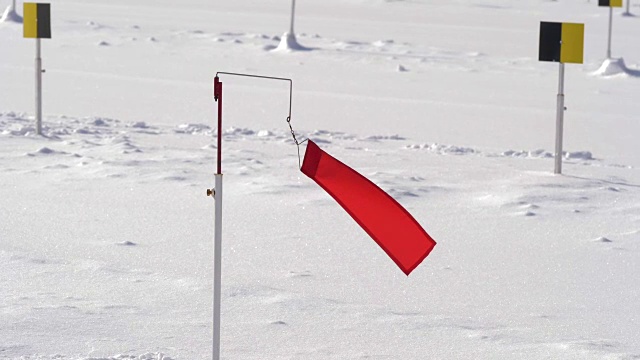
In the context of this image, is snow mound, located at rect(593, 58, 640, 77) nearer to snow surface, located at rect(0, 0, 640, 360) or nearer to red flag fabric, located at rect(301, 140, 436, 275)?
snow surface, located at rect(0, 0, 640, 360)

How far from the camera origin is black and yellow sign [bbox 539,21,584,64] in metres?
8.88

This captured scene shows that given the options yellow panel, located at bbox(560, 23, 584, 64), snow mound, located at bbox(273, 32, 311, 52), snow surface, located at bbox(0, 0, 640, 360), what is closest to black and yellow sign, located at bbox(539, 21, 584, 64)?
yellow panel, located at bbox(560, 23, 584, 64)

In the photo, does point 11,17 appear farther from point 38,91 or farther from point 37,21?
point 37,21

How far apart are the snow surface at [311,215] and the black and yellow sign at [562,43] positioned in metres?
0.97

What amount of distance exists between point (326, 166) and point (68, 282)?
2.35 m

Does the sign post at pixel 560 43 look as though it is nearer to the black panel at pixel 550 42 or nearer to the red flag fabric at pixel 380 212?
the black panel at pixel 550 42

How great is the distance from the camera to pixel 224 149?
10.1m

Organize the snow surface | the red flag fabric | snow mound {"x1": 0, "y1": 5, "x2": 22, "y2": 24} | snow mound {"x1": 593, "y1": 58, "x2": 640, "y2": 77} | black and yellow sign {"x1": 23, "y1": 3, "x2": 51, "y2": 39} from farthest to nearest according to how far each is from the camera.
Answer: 1. snow mound {"x1": 0, "y1": 5, "x2": 22, "y2": 24}
2. snow mound {"x1": 593, "y1": 58, "x2": 640, "y2": 77}
3. black and yellow sign {"x1": 23, "y1": 3, "x2": 51, "y2": 39}
4. the snow surface
5. the red flag fabric

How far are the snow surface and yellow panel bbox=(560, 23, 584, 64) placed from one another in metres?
0.98

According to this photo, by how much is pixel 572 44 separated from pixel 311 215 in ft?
9.12

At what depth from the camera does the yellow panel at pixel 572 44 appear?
8875 millimetres

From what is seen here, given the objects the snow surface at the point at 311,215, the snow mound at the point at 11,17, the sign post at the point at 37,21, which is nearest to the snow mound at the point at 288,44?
the snow surface at the point at 311,215

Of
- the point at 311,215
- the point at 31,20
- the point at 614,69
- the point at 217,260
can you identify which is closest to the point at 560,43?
the point at 311,215

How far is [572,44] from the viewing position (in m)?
8.94
